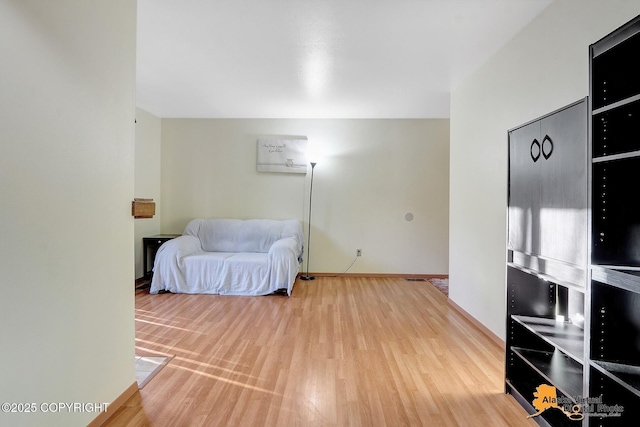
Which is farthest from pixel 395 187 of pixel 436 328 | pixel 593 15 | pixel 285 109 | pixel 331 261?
pixel 593 15

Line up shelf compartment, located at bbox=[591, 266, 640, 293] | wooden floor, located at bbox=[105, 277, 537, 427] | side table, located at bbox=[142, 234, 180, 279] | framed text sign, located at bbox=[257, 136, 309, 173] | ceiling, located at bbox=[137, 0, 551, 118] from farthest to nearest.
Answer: framed text sign, located at bbox=[257, 136, 309, 173], side table, located at bbox=[142, 234, 180, 279], ceiling, located at bbox=[137, 0, 551, 118], wooden floor, located at bbox=[105, 277, 537, 427], shelf compartment, located at bbox=[591, 266, 640, 293]

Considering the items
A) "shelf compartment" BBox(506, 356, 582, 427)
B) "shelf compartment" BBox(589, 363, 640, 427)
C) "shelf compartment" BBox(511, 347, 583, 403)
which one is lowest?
"shelf compartment" BBox(506, 356, 582, 427)

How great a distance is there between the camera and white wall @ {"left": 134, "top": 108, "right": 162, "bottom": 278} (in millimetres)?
4312

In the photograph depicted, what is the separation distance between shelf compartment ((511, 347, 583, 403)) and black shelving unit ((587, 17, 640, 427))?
0.21 metres

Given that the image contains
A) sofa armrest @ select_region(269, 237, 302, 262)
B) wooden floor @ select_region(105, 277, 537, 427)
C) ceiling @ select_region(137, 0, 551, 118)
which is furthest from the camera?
sofa armrest @ select_region(269, 237, 302, 262)

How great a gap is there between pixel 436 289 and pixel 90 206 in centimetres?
406

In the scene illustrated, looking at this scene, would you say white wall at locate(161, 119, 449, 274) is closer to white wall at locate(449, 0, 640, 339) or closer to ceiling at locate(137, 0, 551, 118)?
ceiling at locate(137, 0, 551, 118)

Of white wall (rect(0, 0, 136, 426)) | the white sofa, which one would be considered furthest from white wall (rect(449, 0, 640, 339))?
white wall (rect(0, 0, 136, 426))

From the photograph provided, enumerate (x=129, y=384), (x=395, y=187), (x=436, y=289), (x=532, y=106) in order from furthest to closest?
(x=395, y=187) → (x=436, y=289) → (x=532, y=106) → (x=129, y=384)

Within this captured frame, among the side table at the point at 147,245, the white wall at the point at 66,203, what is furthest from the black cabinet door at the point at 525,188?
the side table at the point at 147,245

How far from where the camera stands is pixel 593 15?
5.33ft

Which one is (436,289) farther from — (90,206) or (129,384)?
(90,206)

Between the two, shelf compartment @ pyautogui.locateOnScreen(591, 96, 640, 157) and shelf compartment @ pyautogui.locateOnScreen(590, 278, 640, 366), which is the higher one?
shelf compartment @ pyautogui.locateOnScreen(591, 96, 640, 157)

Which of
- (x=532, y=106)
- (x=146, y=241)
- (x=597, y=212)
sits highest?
(x=532, y=106)
